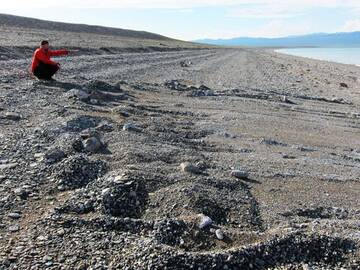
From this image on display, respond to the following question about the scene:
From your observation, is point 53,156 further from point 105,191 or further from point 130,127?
point 130,127

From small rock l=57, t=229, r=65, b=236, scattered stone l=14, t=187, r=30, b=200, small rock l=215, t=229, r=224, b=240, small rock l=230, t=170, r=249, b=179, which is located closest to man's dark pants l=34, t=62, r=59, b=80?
small rock l=230, t=170, r=249, b=179

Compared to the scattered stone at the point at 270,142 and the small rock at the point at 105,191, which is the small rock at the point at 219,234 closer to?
the small rock at the point at 105,191

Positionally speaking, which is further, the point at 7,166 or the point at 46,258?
the point at 7,166

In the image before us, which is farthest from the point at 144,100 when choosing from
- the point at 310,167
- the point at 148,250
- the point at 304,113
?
the point at 148,250

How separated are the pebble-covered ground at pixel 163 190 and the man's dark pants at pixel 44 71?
1.78m

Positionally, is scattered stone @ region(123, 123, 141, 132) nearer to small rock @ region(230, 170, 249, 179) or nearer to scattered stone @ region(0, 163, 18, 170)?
small rock @ region(230, 170, 249, 179)

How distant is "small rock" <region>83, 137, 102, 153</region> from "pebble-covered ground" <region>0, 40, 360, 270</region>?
23 mm

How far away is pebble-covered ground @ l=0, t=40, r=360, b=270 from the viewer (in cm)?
514

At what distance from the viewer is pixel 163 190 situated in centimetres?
664

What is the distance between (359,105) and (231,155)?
44.0ft

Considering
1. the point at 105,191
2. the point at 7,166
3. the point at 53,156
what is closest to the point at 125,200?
the point at 105,191

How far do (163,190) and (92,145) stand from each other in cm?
207

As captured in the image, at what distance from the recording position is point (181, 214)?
19.8 ft

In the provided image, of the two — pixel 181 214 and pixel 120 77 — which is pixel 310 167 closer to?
pixel 181 214
